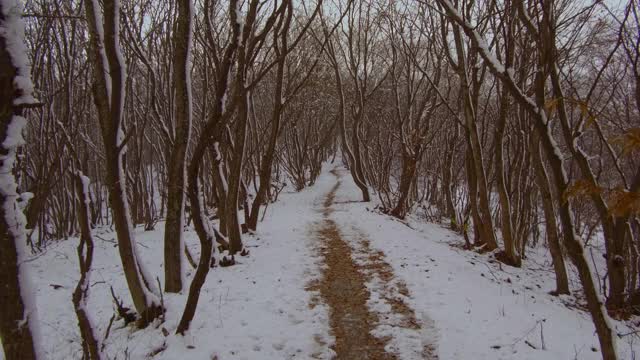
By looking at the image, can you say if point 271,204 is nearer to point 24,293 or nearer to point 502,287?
point 502,287

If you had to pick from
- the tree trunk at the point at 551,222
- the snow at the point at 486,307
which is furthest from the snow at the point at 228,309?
the tree trunk at the point at 551,222

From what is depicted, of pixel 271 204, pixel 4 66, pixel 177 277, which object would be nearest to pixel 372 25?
pixel 271 204

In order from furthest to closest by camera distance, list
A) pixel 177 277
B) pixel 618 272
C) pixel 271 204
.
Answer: pixel 271 204, pixel 618 272, pixel 177 277

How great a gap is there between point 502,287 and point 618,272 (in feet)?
5.70

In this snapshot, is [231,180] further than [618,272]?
Yes

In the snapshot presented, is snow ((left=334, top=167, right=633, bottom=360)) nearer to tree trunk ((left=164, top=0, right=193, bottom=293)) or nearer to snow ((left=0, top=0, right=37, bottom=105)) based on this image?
tree trunk ((left=164, top=0, right=193, bottom=293))

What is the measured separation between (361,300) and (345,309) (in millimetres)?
406

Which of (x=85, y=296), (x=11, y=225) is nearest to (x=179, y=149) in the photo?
(x=85, y=296)

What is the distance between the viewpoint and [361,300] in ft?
20.0

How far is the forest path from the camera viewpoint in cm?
470

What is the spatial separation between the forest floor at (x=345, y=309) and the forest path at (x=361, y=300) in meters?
0.02

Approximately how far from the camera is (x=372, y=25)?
16.8 m

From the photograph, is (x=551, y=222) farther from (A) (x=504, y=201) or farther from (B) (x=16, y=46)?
(B) (x=16, y=46)

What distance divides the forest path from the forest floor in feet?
0.05
